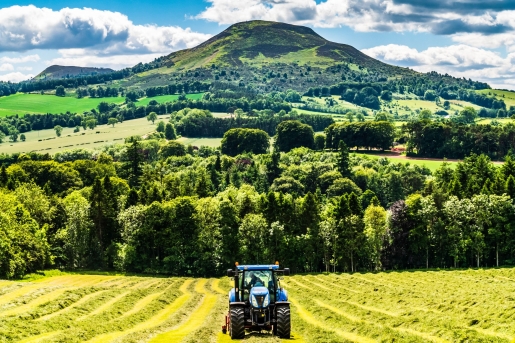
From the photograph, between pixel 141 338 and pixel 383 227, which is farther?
pixel 383 227

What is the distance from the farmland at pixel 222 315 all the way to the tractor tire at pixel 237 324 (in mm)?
679

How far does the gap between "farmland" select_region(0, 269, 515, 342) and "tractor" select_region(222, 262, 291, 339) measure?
0.79 metres

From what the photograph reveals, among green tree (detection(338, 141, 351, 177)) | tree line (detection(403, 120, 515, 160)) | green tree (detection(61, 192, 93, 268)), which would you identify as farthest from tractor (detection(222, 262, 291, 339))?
tree line (detection(403, 120, 515, 160))

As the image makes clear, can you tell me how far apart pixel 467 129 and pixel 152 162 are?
4037 inches

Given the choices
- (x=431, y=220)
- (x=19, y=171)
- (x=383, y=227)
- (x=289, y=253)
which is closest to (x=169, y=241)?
(x=289, y=253)

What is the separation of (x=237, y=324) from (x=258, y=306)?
1344mm

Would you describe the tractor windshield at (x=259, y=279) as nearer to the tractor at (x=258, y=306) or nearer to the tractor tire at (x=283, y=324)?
the tractor at (x=258, y=306)

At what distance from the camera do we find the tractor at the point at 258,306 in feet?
96.1

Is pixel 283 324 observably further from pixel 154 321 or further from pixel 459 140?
pixel 459 140

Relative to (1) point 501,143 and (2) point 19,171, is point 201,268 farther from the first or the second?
(1) point 501,143

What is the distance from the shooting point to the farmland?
29.3 m

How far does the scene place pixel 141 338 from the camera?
30.2 metres

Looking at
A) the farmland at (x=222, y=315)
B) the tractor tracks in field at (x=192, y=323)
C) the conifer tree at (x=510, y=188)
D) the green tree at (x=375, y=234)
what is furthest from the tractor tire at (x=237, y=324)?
the conifer tree at (x=510, y=188)

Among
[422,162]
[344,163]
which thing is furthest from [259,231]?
[422,162]
